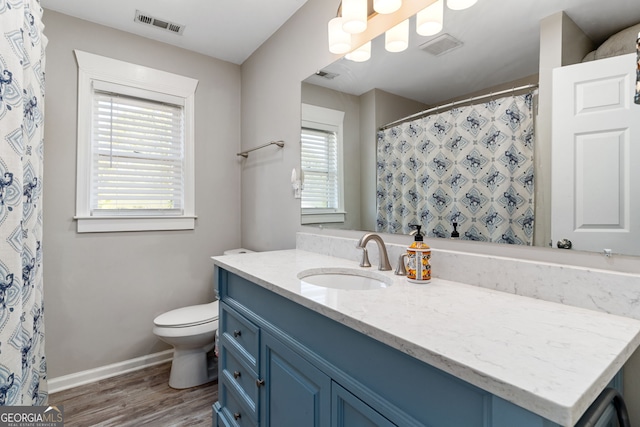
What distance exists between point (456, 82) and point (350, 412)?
116 cm

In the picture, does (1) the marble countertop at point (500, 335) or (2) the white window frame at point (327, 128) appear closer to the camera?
(1) the marble countertop at point (500, 335)

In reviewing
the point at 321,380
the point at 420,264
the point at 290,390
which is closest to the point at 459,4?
the point at 420,264

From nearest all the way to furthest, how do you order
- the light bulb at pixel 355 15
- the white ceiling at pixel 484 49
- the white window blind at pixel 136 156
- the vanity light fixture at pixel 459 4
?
the white ceiling at pixel 484 49 → the vanity light fixture at pixel 459 4 → the light bulb at pixel 355 15 → the white window blind at pixel 136 156

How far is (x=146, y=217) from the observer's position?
7.50 ft

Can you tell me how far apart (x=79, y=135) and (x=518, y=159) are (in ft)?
8.20

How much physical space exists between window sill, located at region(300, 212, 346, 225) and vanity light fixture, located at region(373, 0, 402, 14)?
3.08 ft

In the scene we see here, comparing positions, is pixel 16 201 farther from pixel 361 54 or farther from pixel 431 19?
pixel 431 19

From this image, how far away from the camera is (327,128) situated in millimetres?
1745

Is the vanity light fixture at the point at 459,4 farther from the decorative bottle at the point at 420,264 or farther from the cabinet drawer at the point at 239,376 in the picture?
the cabinet drawer at the point at 239,376

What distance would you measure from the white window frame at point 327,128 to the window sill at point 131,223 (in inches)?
42.7

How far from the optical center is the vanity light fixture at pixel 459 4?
1099mm

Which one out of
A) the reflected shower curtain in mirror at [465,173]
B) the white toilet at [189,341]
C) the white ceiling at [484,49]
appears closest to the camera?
the white ceiling at [484,49]

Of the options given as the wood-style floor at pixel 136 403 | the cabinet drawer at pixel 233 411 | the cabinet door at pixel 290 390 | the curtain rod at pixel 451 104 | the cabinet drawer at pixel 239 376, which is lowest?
the wood-style floor at pixel 136 403

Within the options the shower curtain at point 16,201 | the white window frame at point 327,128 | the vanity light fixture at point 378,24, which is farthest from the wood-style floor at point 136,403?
the vanity light fixture at point 378,24
